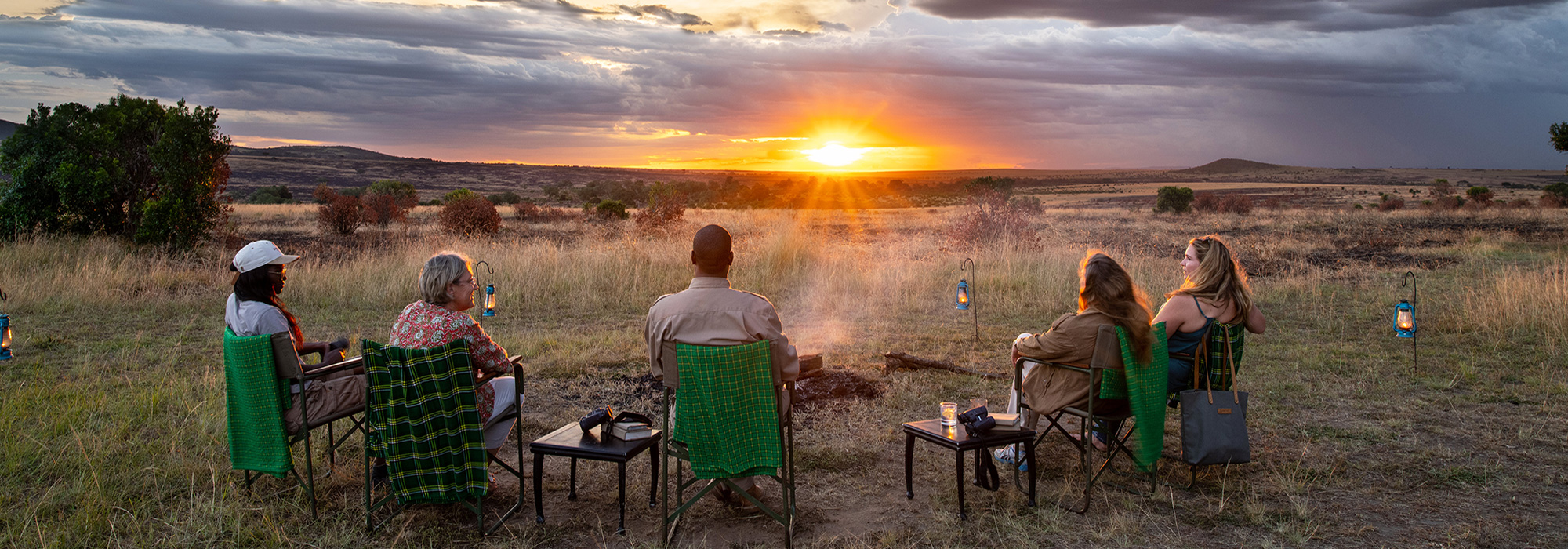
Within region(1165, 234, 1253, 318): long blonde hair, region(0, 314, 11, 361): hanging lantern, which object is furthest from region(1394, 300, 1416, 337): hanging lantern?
region(0, 314, 11, 361): hanging lantern

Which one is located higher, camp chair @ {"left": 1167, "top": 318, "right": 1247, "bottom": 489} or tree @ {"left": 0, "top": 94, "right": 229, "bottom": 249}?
tree @ {"left": 0, "top": 94, "right": 229, "bottom": 249}

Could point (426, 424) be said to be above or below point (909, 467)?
above

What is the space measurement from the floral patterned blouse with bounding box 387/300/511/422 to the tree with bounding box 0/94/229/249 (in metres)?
12.7

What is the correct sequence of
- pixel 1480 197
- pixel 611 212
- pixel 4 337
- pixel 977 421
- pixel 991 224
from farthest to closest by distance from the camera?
pixel 1480 197, pixel 611 212, pixel 991 224, pixel 4 337, pixel 977 421

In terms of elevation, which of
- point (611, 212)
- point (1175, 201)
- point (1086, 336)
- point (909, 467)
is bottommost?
point (909, 467)

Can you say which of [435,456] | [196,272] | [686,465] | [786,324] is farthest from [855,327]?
[196,272]

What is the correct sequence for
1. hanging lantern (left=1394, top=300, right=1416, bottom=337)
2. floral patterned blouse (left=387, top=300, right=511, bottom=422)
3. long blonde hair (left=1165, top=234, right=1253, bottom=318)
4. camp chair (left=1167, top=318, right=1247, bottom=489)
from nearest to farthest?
floral patterned blouse (left=387, top=300, right=511, bottom=422) → camp chair (left=1167, top=318, right=1247, bottom=489) → long blonde hair (left=1165, top=234, right=1253, bottom=318) → hanging lantern (left=1394, top=300, right=1416, bottom=337)

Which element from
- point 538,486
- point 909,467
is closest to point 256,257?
point 538,486

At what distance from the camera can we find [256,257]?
412 cm

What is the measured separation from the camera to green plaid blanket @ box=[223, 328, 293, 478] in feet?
12.4

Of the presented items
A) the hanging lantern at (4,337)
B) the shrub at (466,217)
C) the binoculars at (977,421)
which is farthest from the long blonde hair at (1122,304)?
the shrub at (466,217)

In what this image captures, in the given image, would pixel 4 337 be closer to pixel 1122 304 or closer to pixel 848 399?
pixel 848 399

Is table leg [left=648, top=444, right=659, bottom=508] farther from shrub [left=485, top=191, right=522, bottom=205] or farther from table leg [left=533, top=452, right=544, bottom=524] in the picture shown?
shrub [left=485, top=191, right=522, bottom=205]

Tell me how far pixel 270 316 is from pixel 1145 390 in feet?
14.1
